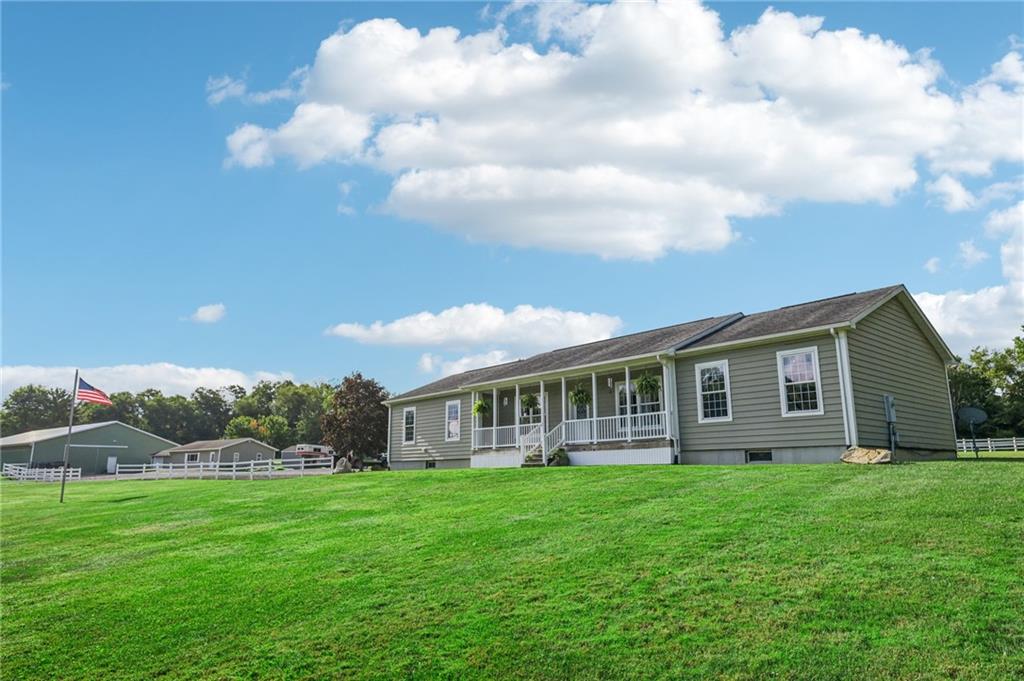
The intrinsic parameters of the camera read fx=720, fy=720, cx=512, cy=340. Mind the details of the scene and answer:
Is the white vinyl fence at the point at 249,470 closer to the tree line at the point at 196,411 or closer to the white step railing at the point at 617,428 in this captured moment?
the white step railing at the point at 617,428

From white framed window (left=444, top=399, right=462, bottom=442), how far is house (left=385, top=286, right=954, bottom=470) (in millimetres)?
1913

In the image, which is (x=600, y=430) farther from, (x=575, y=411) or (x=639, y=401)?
(x=575, y=411)

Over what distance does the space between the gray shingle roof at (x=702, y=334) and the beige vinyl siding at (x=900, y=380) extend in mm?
589

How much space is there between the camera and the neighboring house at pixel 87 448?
56.3 m

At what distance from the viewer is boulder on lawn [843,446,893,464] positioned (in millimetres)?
14805

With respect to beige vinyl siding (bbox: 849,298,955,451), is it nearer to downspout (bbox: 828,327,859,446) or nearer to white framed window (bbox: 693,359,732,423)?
downspout (bbox: 828,327,859,446)

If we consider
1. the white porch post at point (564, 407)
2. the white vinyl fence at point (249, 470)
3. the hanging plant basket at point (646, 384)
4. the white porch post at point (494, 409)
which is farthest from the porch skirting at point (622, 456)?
the white vinyl fence at point (249, 470)

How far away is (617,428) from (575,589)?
1386cm

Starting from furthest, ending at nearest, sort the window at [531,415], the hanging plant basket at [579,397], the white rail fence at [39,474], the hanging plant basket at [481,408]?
the white rail fence at [39,474] < the hanging plant basket at [481,408] < the window at [531,415] < the hanging plant basket at [579,397]

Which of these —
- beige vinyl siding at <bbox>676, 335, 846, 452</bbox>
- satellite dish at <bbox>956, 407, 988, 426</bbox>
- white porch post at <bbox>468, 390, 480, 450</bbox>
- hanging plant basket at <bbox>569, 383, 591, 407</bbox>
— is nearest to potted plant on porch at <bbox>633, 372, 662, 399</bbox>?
beige vinyl siding at <bbox>676, 335, 846, 452</bbox>

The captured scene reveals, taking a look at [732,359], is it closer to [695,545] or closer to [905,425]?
[905,425]

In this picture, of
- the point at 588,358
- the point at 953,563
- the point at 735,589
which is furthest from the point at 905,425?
the point at 735,589

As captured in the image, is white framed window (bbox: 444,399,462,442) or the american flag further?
white framed window (bbox: 444,399,462,442)

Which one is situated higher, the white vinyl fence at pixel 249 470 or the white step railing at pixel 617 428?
the white step railing at pixel 617 428
